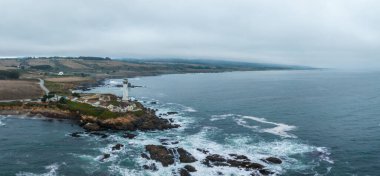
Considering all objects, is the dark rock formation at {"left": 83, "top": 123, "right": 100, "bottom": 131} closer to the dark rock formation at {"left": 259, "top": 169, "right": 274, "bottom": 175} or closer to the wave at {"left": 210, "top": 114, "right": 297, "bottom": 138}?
the wave at {"left": 210, "top": 114, "right": 297, "bottom": 138}

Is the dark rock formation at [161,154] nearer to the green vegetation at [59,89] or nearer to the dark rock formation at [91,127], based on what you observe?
the dark rock formation at [91,127]

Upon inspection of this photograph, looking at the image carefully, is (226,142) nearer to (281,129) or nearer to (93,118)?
(281,129)

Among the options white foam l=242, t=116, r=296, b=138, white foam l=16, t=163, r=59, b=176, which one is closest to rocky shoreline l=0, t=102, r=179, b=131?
white foam l=242, t=116, r=296, b=138

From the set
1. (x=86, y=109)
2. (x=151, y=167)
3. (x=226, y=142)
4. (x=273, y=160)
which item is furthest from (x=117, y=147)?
(x=86, y=109)

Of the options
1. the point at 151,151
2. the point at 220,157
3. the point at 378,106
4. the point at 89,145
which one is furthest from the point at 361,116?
the point at 89,145

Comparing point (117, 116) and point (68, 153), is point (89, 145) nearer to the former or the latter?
point (68, 153)

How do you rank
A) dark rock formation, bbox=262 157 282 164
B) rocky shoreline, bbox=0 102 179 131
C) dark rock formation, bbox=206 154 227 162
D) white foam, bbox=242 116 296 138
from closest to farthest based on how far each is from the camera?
1. dark rock formation, bbox=262 157 282 164
2. dark rock formation, bbox=206 154 227 162
3. white foam, bbox=242 116 296 138
4. rocky shoreline, bbox=0 102 179 131

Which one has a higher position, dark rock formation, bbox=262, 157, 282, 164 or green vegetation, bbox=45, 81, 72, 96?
green vegetation, bbox=45, 81, 72, 96
